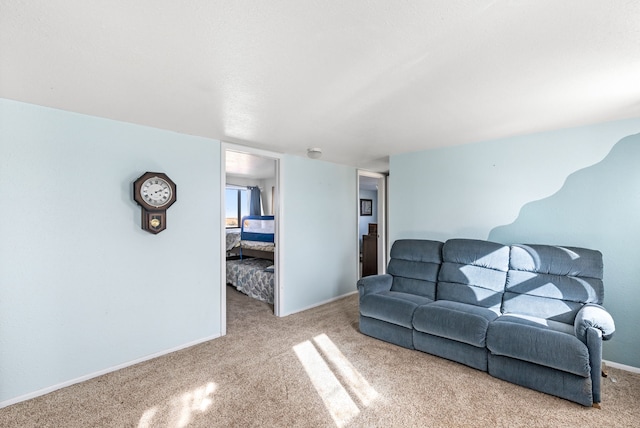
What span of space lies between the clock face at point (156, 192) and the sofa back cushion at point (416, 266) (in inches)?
106

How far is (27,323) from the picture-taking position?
2.23 meters

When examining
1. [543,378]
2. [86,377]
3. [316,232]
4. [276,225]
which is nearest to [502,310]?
[543,378]

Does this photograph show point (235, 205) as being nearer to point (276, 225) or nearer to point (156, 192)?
point (276, 225)

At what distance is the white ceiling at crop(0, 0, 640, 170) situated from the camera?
4.17 feet

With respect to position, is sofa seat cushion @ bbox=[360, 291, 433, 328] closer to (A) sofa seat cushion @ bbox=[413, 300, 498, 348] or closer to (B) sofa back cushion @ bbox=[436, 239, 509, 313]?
(A) sofa seat cushion @ bbox=[413, 300, 498, 348]

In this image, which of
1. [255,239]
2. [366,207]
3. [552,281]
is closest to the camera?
[552,281]

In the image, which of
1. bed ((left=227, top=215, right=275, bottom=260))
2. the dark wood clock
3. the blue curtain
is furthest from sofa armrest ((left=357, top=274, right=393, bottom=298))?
the blue curtain

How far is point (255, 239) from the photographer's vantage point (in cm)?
615

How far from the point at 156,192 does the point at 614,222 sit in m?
4.22

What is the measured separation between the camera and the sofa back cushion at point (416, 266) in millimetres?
3418

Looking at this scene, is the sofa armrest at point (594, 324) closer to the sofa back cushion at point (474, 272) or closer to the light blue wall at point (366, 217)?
the sofa back cushion at point (474, 272)

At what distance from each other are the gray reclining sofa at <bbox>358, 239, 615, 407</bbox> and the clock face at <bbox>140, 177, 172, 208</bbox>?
227 centimetres

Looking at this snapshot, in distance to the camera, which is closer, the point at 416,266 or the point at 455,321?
the point at 455,321

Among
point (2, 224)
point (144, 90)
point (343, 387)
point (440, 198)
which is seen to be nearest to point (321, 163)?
point (440, 198)
